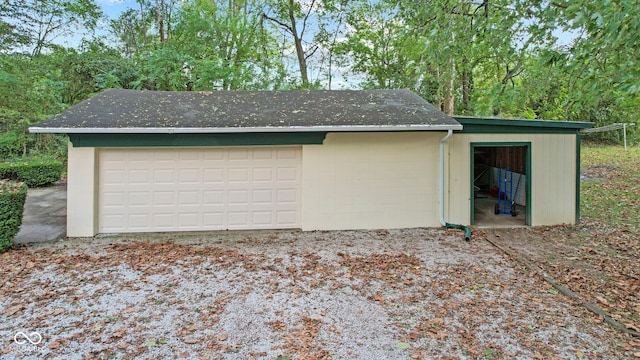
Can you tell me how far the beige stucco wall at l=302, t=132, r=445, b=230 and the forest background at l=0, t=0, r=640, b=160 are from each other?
1.58m

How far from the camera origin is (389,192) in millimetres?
7543

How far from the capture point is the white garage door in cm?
718

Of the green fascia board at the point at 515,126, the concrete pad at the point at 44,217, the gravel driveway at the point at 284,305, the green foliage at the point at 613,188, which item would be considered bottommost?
the gravel driveway at the point at 284,305

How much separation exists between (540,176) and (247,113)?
254 inches

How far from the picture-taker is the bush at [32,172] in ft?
40.4

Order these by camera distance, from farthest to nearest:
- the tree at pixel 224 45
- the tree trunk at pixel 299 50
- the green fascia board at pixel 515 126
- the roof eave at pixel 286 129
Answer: the tree trunk at pixel 299 50 → the tree at pixel 224 45 → the green fascia board at pixel 515 126 → the roof eave at pixel 286 129


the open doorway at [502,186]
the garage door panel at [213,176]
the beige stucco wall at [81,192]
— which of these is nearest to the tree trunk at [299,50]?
the open doorway at [502,186]

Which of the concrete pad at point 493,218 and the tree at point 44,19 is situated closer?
the concrete pad at point 493,218

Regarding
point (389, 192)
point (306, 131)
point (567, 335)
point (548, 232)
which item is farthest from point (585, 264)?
point (306, 131)

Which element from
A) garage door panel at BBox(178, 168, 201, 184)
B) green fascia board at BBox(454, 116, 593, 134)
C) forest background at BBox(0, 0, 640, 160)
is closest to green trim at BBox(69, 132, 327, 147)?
garage door panel at BBox(178, 168, 201, 184)

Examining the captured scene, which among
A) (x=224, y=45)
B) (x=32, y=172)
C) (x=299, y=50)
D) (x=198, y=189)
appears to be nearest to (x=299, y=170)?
(x=198, y=189)

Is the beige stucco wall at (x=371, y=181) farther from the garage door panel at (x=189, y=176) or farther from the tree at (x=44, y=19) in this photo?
the tree at (x=44, y=19)

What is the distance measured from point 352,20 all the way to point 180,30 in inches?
371

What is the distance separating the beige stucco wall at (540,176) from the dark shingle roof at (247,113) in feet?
2.98
